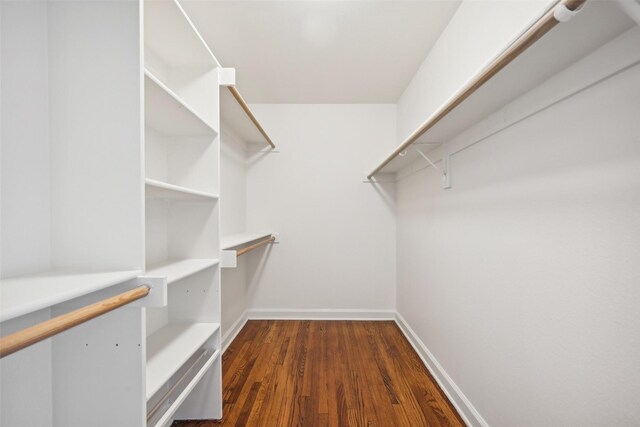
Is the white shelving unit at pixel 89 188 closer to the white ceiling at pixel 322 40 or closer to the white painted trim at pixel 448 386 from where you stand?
the white ceiling at pixel 322 40

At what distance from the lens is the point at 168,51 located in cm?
131

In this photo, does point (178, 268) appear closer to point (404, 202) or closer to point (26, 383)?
point (26, 383)

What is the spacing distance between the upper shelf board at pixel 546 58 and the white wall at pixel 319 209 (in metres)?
1.60

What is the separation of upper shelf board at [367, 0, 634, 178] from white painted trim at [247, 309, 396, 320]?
2.10 m

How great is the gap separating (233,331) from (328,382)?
1.06 m

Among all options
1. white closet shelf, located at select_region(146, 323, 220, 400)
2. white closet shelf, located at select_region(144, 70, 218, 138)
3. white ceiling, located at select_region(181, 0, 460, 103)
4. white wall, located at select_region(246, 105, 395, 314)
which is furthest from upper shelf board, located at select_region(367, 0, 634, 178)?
white wall, located at select_region(246, 105, 395, 314)

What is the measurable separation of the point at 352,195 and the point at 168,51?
6.39 ft

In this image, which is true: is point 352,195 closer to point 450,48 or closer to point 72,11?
point 450,48

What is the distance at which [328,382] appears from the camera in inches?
67.6

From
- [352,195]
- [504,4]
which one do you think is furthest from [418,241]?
[504,4]

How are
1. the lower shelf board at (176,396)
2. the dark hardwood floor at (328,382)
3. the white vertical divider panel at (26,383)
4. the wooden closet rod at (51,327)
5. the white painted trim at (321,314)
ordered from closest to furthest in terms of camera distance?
1. the wooden closet rod at (51,327)
2. the white vertical divider panel at (26,383)
3. the lower shelf board at (176,396)
4. the dark hardwood floor at (328,382)
5. the white painted trim at (321,314)

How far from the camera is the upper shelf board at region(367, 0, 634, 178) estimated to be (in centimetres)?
60

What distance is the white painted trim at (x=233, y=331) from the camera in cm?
218

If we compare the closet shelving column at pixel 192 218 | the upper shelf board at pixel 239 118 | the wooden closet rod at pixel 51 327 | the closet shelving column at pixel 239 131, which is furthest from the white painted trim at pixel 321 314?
the wooden closet rod at pixel 51 327
